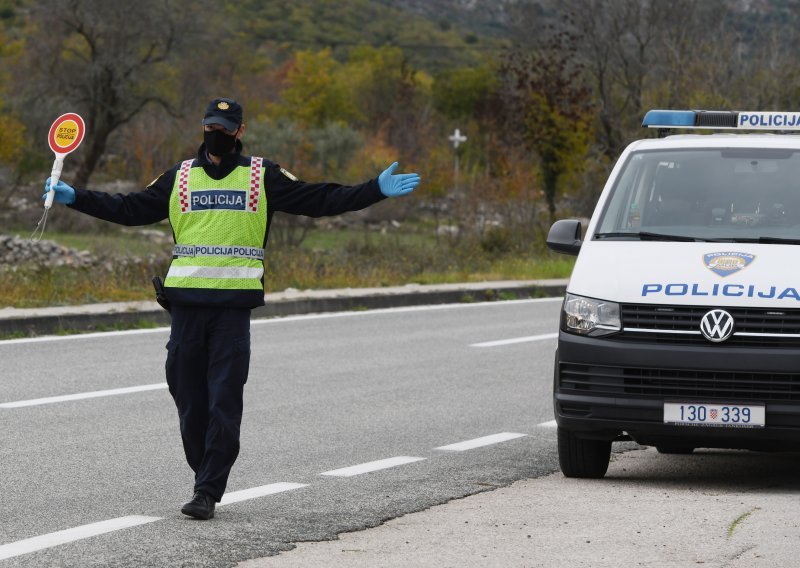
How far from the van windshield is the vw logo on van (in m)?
0.82

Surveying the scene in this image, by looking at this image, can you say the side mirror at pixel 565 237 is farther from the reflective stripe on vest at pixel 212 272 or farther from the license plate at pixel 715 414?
the reflective stripe on vest at pixel 212 272

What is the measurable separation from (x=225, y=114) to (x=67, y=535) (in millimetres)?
2058

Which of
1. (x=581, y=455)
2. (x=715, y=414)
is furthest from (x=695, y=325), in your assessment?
(x=581, y=455)

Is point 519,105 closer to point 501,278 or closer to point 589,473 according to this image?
point 501,278

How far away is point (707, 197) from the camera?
8852mm

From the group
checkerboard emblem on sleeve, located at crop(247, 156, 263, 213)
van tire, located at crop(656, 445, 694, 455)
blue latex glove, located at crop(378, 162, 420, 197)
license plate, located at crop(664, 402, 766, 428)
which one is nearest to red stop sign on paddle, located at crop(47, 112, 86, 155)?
checkerboard emblem on sleeve, located at crop(247, 156, 263, 213)

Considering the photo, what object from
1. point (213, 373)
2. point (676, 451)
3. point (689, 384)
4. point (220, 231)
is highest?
point (220, 231)

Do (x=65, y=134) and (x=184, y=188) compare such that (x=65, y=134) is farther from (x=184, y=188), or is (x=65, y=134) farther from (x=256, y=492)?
(x=256, y=492)

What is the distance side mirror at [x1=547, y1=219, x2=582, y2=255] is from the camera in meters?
8.80

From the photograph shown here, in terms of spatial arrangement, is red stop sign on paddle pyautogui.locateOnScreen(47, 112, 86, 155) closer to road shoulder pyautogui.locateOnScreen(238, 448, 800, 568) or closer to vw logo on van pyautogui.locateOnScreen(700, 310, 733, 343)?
road shoulder pyautogui.locateOnScreen(238, 448, 800, 568)

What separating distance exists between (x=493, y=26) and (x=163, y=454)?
479ft

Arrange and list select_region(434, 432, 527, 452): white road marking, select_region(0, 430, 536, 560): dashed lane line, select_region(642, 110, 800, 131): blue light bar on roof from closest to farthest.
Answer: select_region(0, 430, 536, 560): dashed lane line → select_region(642, 110, 800, 131): blue light bar on roof → select_region(434, 432, 527, 452): white road marking

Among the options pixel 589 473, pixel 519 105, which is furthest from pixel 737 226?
pixel 519 105

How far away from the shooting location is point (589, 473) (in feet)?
27.9
